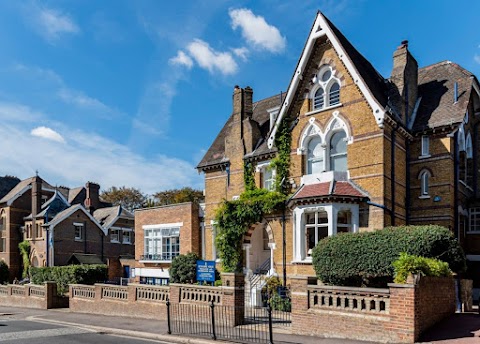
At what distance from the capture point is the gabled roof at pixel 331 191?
2012 centimetres

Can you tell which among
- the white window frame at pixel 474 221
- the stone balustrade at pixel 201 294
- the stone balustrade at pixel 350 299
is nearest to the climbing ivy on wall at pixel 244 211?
the stone balustrade at pixel 201 294

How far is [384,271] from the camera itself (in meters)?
16.5

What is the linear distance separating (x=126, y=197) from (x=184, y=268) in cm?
4304

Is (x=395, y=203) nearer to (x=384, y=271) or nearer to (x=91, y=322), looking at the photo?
(x=384, y=271)

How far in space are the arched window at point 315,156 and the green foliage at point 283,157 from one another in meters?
1.11

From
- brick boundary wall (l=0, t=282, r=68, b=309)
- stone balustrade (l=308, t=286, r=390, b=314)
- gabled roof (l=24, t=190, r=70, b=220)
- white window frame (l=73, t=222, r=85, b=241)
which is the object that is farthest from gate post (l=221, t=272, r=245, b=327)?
gabled roof (l=24, t=190, r=70, b=220)

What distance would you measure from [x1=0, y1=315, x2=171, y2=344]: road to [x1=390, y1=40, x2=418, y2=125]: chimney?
15.6m

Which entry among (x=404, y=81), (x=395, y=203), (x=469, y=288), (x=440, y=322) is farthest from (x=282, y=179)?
(x=440, y=322)

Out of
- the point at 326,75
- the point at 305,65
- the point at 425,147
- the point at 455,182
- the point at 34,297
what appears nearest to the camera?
the point at 455,182

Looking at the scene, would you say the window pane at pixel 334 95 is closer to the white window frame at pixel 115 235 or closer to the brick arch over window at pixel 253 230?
the brick arch over window at pixel 253 230

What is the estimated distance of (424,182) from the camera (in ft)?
72.0

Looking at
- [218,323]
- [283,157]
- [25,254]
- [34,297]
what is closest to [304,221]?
[283,157]

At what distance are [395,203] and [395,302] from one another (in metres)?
9.49

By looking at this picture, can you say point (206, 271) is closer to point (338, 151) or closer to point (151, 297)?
point (151, 297)
